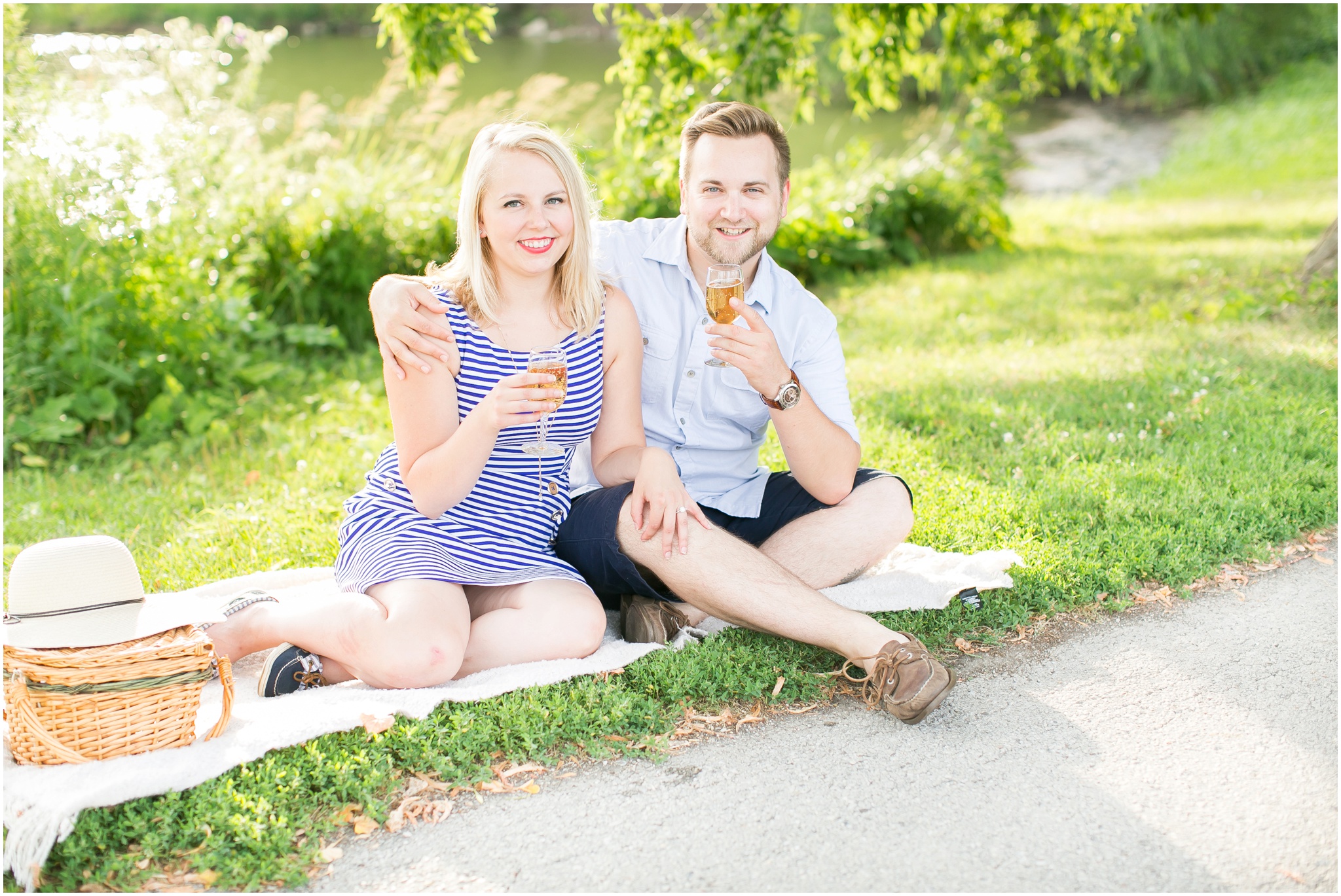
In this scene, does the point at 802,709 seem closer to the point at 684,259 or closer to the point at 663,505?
the point at 663,505

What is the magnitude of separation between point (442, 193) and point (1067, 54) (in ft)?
16.6

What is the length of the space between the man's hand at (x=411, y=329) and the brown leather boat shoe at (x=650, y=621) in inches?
35.7

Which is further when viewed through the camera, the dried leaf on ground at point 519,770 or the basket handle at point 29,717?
the dried leaf on ground at point 519,770

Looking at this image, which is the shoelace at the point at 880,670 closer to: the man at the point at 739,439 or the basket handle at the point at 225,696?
the man at the point at 739,439

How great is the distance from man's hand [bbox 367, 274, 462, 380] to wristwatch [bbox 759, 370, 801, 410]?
0.90 meters

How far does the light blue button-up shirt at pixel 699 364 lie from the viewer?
343cm

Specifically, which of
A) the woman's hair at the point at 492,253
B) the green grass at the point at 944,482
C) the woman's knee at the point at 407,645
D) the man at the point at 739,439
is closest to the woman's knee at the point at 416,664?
the woman's knee at the point at 407,645

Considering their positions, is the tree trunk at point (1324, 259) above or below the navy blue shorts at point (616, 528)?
above

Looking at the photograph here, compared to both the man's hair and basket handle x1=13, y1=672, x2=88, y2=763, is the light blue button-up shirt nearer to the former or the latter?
the man's hair

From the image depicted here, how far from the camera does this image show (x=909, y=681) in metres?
2.81

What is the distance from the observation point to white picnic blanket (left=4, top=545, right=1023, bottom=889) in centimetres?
236

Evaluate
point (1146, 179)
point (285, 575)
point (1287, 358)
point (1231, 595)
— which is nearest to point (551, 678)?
point (285, 575)

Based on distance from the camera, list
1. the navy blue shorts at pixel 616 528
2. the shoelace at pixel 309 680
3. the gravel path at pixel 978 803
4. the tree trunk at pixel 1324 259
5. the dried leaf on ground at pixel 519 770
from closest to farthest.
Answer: the gravel path at pixel 978 803
the dried leaf on ground at pixel 519 770
the shoelace at pixel 309 680
the navy blue shorts at pixel 616 528
the tree trunk at pixel 1324 259

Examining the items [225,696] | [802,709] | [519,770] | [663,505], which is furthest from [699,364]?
[225,696]
